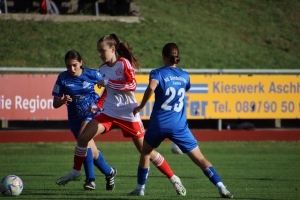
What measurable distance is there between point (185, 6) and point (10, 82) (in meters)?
15.0

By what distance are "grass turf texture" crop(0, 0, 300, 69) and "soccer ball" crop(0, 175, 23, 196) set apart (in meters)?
14.6

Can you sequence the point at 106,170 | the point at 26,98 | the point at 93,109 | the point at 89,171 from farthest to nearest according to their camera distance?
the point at 26,98, the point at 106,170, the point at 89,171, the point at 93,109

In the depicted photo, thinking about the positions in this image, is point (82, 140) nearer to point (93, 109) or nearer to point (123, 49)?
point (93, 109)

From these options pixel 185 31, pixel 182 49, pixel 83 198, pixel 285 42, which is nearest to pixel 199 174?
pixel 83 198

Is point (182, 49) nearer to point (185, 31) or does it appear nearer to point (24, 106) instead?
point (185, 31)

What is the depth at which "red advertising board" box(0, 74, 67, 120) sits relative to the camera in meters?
18.5

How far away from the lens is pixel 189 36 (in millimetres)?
27812

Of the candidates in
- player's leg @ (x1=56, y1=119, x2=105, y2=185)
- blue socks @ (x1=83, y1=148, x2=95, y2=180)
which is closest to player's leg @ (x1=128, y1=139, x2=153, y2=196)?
player's leg @ (x1=56, y1=119, x2=105, y2=185)

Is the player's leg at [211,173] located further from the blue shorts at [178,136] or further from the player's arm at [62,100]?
A: the player's arm at [62,100]

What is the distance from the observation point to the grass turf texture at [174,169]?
9.04 metres

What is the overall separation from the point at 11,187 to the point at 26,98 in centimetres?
1044

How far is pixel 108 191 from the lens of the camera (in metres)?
9.21

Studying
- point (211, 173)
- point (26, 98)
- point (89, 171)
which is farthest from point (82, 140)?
point (26, 98)

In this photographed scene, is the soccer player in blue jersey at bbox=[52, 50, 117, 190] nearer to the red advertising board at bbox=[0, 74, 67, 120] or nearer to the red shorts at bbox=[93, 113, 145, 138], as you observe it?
the red shorts at bbox=[93, 113, 145, 138]
